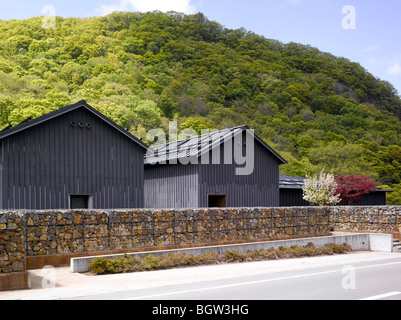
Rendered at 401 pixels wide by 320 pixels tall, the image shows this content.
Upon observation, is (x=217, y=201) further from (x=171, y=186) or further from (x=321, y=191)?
(x=321, y=191)

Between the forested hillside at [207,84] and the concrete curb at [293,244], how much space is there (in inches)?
1276

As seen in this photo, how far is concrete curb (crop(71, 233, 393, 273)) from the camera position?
1405 cm

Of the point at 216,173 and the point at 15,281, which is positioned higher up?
the point at 216,173

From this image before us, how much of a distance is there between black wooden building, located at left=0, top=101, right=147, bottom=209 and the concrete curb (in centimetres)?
732

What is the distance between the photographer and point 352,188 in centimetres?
3497

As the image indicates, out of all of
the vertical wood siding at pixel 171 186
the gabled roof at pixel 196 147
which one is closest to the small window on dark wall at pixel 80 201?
the gabled roof at pixel 196 147

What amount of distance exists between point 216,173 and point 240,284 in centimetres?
1488

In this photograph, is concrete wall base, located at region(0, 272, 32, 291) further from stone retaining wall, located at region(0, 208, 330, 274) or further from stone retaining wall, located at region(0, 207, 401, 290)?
stone retaining wall, located at region(0, 208, 330, 274)

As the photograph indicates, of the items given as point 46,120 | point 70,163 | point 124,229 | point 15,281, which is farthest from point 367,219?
point 15,281

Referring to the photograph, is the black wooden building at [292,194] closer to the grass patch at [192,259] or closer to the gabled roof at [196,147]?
A: the gabled roof at [196,147]

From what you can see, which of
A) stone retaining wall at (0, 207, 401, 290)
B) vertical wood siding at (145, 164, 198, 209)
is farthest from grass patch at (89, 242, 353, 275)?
vertical wood siding at (145, 164, 198, 209)
